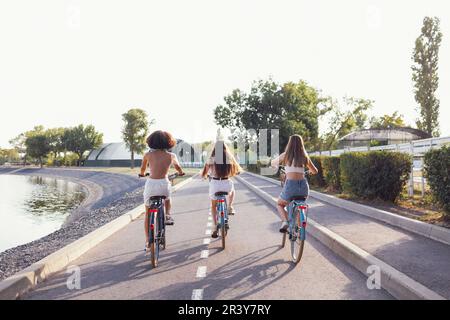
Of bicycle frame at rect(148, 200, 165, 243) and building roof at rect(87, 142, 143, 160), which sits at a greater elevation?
building roof at rect(87, 142, 143, 160)

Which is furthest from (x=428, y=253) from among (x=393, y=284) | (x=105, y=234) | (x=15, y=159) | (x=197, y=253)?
(x=15, y=159)

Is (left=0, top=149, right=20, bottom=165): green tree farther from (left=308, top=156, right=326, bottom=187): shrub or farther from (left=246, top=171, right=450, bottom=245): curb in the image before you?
(left=246, top=171, right=450, bottom=245): curb

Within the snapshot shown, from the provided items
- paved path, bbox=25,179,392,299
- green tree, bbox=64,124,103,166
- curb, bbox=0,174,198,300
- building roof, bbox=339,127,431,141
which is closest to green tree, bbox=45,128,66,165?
green tree, bbox=64,124,103,166

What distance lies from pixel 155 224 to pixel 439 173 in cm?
569

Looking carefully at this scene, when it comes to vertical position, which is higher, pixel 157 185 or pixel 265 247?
pixel 157 185

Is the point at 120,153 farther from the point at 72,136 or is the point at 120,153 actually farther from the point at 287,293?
the point at 287,293

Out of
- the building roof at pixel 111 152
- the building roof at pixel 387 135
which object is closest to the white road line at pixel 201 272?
the building roof at pixel 387 135

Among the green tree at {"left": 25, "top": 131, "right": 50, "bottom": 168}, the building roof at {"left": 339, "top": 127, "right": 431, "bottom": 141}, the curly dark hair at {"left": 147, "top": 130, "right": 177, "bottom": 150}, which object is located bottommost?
the curly dark hair at {"left": 147, "top": 130, "right": 177, "bottom": 150}

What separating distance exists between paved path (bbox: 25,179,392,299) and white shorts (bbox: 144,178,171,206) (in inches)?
41.3

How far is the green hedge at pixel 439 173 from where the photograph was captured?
26.0 feet

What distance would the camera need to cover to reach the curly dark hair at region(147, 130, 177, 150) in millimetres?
6570

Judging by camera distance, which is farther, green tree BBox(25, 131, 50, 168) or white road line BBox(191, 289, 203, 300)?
green tree BBox(25, 131, 50, 168)
